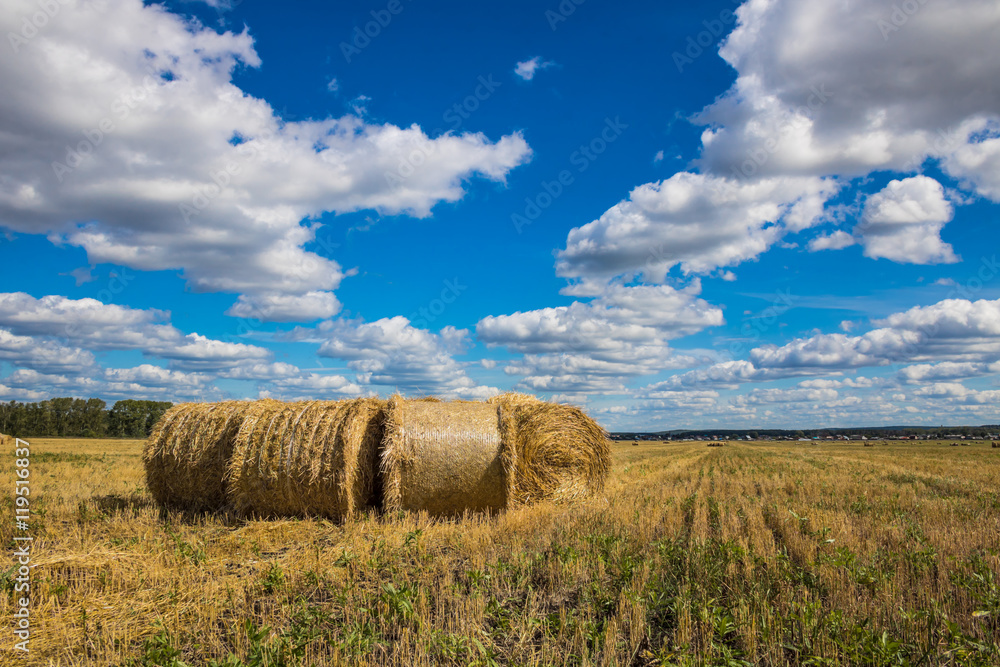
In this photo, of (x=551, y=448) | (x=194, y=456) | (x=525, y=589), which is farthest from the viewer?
(x=551, y=448)

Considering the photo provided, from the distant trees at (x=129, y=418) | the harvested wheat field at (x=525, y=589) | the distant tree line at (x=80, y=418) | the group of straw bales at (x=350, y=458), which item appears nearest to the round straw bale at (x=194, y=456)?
the group of straw bales at (x=350, y=458)

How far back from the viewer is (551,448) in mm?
10484

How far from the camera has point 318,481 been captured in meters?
8.67

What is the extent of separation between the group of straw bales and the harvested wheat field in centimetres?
62

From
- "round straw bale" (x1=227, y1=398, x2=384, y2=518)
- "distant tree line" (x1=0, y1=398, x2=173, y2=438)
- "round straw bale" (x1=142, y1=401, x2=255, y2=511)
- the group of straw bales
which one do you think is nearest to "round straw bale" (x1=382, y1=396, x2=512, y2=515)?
the group of straw bales

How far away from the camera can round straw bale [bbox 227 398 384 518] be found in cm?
870

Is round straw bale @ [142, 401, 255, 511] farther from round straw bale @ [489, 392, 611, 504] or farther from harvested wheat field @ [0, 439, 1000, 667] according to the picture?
round straw bale @ [489, 392, 611, 504]

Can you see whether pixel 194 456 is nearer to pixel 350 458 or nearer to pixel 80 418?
pixel 350 458

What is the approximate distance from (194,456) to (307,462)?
2.58 metres

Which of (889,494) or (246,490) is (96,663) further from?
(889,494)

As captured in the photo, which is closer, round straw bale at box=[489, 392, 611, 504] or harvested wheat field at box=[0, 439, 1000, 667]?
harvested wheat field at box=[0, 439, 1000, 667]

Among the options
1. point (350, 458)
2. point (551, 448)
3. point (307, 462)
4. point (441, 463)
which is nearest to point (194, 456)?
point (307, 462)

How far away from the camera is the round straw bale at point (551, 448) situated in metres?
9.72

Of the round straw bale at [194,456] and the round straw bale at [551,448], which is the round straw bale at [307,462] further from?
the round straw bale at [551,448]
